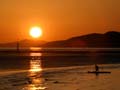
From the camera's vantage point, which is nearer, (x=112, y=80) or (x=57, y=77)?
(x=112, y=80)

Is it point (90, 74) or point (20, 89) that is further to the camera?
point (90, 74)

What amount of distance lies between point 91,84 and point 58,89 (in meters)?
6.23

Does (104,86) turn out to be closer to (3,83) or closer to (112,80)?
(112,80)

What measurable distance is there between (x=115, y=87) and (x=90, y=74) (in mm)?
15934

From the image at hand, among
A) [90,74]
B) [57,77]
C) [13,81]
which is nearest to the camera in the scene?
[13,81]

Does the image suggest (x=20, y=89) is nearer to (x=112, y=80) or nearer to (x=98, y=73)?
(x=112, y=80)

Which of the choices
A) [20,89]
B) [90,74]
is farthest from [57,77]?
[20,89]

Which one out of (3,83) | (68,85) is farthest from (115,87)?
(3,83)

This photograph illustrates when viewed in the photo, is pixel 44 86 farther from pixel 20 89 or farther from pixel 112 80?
pixel 112 80

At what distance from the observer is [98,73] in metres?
58.6

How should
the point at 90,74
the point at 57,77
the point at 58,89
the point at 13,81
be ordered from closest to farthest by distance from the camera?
the point at 58,89 < the point at 13,81 < the point at 57,77 < the point at 90,74

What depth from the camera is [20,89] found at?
3956 cm

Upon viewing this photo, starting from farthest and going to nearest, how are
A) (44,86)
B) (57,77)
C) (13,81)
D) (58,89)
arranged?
1. (57,77)
2. (13,81)
3. (44,86)
4. (58,89)

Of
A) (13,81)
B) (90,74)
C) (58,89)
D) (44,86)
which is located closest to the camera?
(58,89)
